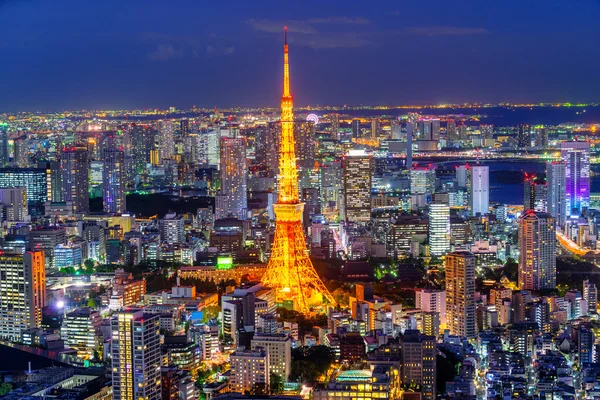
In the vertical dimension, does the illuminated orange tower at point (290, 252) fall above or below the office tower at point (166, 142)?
below

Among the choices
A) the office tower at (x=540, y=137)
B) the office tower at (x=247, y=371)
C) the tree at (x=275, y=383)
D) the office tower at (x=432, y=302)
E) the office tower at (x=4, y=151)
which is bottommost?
the tree at (x=275, y=383)

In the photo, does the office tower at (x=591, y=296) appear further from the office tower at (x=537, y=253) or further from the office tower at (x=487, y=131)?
the office tower at (x=487, y=131)

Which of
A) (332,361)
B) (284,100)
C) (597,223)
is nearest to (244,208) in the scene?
(597,223)

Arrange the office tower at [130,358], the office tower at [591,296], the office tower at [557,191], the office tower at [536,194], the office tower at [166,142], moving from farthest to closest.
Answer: the office tower at [166,142]
the office tower at [536,194]
the office tower at [557,191]
the office tower at [591,296]
the office tower at [130,358]

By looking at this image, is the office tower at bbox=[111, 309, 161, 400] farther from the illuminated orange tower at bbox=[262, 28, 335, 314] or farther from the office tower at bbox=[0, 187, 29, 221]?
the office tower at bbox=[0, 187, 29, 221]

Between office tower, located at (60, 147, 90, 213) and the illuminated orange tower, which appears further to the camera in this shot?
office tower, located at (60, 147, 90, 213)

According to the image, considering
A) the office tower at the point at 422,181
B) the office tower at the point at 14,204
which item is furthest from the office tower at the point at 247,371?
the office tower at the point at 422,181

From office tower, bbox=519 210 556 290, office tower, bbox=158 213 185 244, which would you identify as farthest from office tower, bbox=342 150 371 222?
office tower, bbox=519 210 556 290
